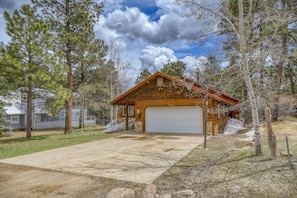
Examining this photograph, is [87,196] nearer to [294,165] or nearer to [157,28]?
[294,165]

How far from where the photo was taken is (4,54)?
40.5ft

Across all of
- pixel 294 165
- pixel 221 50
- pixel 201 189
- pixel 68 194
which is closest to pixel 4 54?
pixel 68 194

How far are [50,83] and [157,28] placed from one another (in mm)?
8997

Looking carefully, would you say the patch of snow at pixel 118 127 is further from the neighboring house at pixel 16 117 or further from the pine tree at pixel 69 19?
the neighboring house at pixel 16 117

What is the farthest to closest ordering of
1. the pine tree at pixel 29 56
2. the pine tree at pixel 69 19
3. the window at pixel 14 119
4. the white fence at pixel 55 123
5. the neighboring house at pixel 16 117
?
the white fence at pixel 55 123 → the window at pixel 14 119 → the neighboring house at pixel 16 117 → the pine tree at pixel 69 19 → the pine tree at pixel 29 56

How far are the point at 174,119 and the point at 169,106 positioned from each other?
1014 millimetres

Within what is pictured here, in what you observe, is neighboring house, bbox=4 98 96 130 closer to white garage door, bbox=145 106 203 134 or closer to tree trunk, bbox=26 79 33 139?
tree trunk, bbox=26 79 33 139

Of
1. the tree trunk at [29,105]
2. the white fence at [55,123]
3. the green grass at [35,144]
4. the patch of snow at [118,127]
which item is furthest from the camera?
the white fence at [55,123]

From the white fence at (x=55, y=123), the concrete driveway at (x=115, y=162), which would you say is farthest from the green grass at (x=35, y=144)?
the white fence at (x=55, y=123)

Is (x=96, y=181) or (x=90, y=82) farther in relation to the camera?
(x=90, y=82)

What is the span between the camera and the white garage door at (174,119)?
550 inches

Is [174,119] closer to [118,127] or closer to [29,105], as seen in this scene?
[118,127]

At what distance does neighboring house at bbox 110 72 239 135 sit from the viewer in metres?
13.5

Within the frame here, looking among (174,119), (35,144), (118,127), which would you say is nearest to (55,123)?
(118,127)
